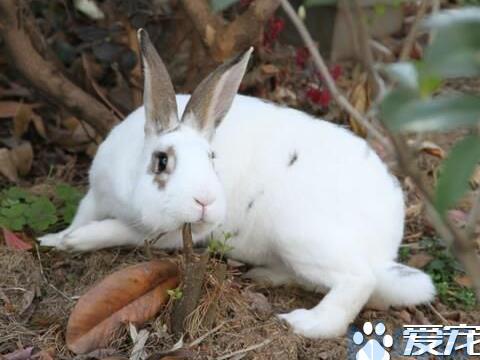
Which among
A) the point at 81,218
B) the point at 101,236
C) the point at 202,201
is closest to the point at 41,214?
the point at 81,218

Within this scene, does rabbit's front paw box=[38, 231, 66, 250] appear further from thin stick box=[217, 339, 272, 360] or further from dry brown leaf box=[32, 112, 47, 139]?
dry brown leaf box=[32, 112, 47, 139]

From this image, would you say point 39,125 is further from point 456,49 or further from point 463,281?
point 456,49

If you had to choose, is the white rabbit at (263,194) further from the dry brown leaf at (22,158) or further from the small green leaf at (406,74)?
the small green leaf at (406,74)

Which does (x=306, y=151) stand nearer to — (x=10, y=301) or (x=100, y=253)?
(x=100, y=253)

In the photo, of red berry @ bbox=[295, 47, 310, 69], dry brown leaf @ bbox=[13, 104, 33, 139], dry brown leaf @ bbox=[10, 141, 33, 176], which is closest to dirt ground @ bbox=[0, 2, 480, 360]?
dry brown leaf @ bbox=[10, 141, 33, 176]

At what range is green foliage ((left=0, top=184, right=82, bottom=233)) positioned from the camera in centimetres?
364

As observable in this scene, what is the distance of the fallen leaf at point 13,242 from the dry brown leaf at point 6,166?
65 cm

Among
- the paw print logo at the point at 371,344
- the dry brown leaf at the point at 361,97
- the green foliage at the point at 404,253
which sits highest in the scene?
the dry brown leaf at the point at 361,97

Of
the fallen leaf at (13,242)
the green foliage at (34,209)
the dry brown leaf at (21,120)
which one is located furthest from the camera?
the dry brown leaf at (21,120)

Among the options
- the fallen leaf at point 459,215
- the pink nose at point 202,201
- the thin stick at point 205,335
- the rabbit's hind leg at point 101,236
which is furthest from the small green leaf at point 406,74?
the fallen leaf at point 459,215

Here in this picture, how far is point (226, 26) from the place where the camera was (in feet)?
13.3

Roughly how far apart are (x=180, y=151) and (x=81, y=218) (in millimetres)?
724

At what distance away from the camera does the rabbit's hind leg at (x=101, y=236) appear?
3404 millimetres

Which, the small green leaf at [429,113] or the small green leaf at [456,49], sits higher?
the small green leaf at [456,49]
